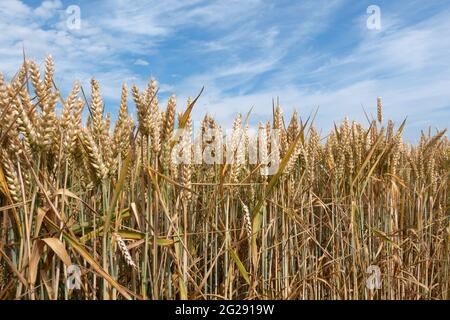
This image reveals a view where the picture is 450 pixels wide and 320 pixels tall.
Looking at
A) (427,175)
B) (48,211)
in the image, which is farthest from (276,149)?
(427,175)

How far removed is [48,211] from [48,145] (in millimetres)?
199

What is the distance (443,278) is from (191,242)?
5.63ft

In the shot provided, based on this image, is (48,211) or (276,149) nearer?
(48,211)

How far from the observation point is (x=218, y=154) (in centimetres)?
174
